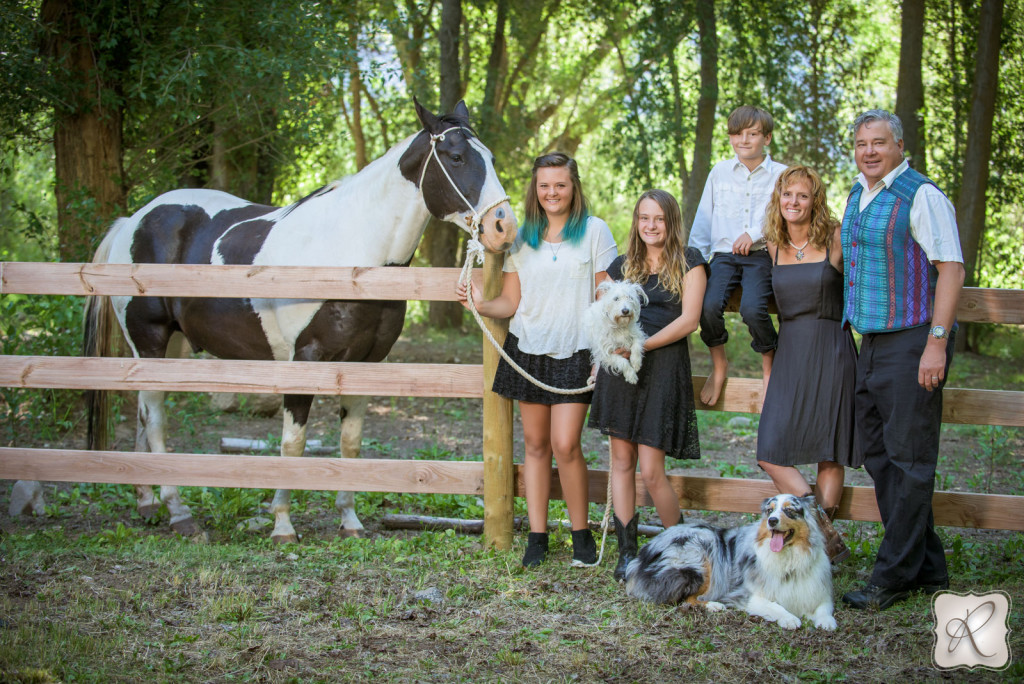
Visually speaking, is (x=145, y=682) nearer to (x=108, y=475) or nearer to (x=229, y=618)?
(x=229, y=618)

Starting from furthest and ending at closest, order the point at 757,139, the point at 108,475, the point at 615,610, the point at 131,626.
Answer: the point at 108,475 → the point at 757,139 → the point at 615,610 → the point at 131,626

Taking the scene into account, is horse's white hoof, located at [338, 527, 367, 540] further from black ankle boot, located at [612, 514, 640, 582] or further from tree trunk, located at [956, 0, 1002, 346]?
tree trunk, located at [956, 0, 1002, 346]

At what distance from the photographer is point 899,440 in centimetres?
350

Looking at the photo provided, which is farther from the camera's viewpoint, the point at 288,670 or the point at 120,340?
the point at 120,340

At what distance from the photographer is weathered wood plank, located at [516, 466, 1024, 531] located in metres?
4.02

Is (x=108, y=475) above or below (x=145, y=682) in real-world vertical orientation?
above


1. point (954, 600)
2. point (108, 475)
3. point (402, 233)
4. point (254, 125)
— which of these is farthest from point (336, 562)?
point (254, 125)

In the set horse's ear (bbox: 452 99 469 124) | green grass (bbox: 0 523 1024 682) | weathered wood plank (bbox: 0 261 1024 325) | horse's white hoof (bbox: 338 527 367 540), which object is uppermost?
horse's ear (bbox: 452 99 469 124)

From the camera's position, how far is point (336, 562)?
14.3ft

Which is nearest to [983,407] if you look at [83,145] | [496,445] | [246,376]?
[496,445]

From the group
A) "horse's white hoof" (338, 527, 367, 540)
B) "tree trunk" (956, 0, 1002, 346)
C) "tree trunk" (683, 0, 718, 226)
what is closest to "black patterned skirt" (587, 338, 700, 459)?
"horse's white hoof" (338, 527, 367, 540)

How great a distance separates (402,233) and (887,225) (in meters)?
2.63

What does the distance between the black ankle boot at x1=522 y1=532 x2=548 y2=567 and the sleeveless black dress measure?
1.31m

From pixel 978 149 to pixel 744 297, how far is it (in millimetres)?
10362
